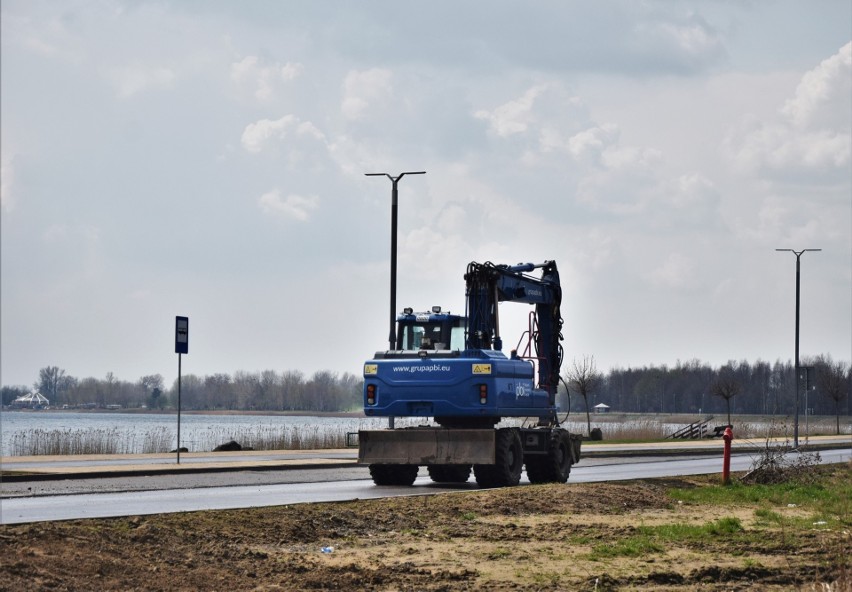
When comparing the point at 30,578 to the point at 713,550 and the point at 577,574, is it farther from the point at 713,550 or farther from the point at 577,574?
the point at 713,550

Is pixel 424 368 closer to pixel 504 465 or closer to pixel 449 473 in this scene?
pixel 504 465

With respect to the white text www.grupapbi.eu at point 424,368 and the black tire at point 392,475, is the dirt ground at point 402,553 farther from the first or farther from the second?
the black tire at point 392,475

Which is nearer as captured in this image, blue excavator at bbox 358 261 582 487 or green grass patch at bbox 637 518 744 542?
green grass patch at bbox 637 518 744 542

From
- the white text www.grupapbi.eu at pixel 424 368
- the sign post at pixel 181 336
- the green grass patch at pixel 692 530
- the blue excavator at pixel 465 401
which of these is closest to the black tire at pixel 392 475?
the blue excavator at pixel 465 401

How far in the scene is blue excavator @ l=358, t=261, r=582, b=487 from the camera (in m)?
24.7

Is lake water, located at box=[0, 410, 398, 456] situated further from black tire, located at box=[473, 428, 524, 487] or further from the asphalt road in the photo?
black tire, located at box=[473, 428, 524, 487]

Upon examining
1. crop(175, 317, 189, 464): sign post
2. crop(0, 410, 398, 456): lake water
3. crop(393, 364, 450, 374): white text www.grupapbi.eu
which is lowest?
crop(0, 410, 398, 456): lake water

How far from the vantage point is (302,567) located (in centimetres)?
1311

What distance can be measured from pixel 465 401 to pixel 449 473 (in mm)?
3098

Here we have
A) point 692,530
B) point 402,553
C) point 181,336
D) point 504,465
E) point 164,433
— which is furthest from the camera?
point 164,433

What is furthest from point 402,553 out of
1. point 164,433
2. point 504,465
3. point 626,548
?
point 164,433

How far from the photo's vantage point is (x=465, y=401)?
81.0 feet

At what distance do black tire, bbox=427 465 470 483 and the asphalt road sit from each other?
0.33m

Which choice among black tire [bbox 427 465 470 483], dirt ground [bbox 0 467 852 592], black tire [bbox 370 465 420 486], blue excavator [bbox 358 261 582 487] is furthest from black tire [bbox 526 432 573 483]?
dirt ground [bbox 0 467 852 592]
